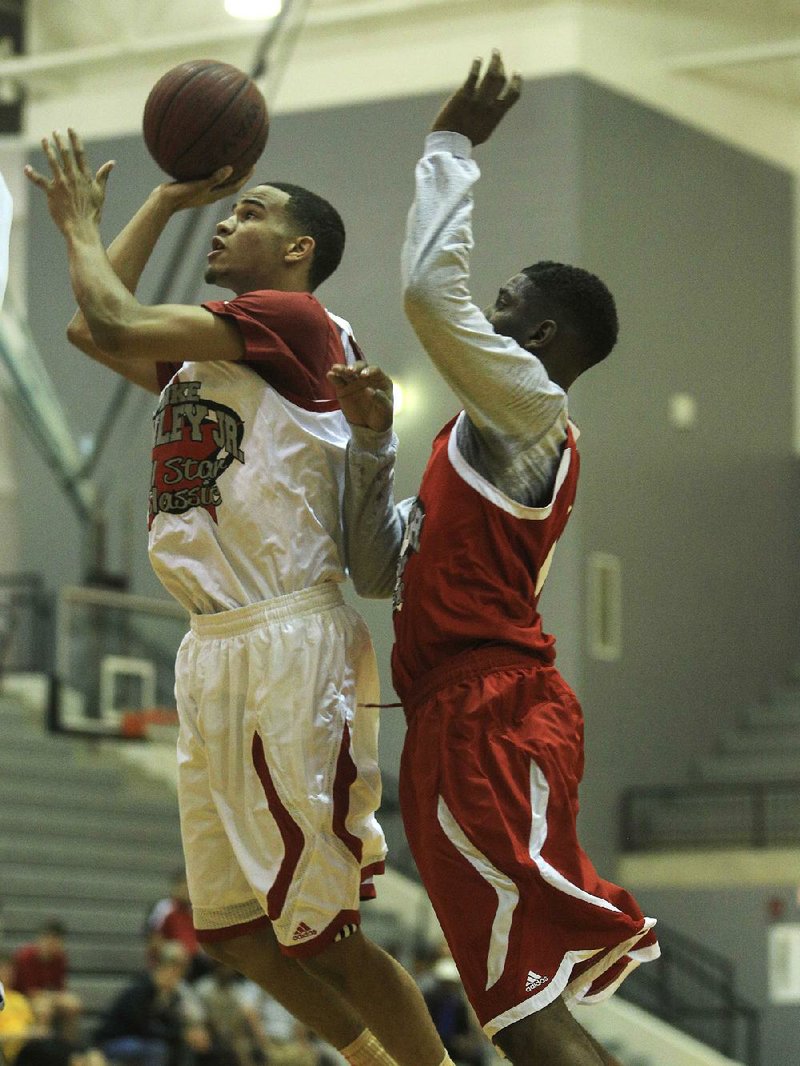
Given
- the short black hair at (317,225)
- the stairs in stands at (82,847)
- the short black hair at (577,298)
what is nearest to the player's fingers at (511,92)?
the short black hair at (577,298)

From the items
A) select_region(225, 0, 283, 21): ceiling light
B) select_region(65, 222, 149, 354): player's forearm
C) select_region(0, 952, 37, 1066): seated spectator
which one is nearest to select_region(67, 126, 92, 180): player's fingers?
select_region(65, 222, 149, 354): player's forearm

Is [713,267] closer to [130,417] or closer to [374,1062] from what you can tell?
[130,417]

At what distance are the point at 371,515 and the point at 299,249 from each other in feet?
2.19

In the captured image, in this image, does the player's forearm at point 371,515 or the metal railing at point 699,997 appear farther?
the metal railing at point 699,997

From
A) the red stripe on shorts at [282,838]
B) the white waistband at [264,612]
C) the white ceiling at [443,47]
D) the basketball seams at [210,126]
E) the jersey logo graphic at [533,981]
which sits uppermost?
the white ceiling at [443,47]

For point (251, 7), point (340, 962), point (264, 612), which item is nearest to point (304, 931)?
point (340, 962)

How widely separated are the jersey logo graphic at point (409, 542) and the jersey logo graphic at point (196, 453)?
388 mm

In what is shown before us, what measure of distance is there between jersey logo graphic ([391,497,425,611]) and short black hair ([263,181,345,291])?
0.68m

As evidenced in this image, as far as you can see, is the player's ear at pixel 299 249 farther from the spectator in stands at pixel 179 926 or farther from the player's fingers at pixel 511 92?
the spectator in stands at pixel 179 926

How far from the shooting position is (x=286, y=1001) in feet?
13.9

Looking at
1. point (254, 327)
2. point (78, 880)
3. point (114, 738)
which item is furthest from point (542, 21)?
point (254, 327)

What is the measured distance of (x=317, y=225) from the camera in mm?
4410

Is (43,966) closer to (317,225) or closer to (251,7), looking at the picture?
(317,225)

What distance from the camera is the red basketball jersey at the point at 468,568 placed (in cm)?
395
